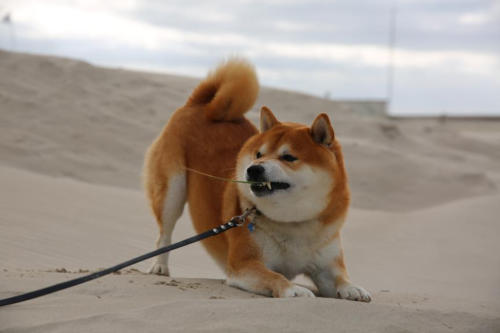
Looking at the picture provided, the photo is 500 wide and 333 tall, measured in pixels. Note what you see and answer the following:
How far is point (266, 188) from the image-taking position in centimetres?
309

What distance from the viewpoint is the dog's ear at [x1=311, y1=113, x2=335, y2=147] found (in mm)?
3250

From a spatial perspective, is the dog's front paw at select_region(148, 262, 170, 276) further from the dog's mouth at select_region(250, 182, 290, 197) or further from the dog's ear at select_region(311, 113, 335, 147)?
the dog's ear at select_region(311, 113, 335, 147)

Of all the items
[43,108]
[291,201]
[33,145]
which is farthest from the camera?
[43,108]

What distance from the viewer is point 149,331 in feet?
7.45

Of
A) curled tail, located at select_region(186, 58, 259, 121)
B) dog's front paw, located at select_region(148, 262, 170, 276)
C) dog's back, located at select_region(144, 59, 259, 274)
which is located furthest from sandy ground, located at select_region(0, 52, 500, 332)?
curled tail, located at select_region(186, 58, 259, 121)

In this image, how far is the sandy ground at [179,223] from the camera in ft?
8.38

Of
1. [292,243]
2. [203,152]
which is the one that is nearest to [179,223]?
[203,152]

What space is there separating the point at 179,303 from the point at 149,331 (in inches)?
12.8

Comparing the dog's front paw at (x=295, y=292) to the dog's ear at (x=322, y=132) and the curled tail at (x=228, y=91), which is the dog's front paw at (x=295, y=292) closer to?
the dog's ear at (x=322, y=132)

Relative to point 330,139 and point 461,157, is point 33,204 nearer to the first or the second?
point 330,139

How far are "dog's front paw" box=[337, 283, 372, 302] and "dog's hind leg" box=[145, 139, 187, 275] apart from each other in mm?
1352

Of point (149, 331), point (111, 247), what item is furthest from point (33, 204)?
point (149, 331)

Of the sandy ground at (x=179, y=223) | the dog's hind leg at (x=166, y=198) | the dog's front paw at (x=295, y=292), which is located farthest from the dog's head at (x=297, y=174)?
the dog's hind leg at (x=166, y=198)

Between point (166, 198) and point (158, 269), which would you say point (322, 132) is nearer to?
point (166, 198)
